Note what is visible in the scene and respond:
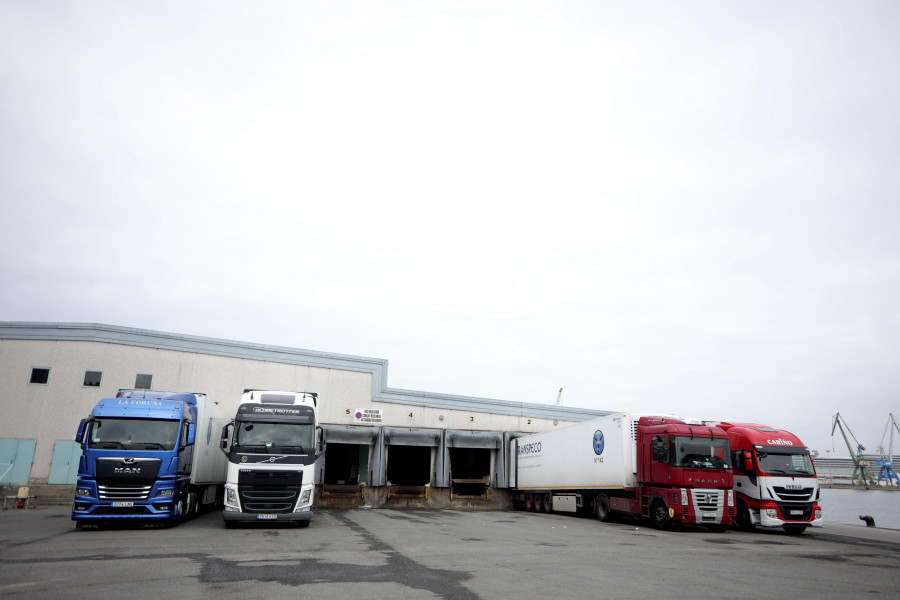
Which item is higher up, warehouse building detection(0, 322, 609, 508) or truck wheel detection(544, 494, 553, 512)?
warehouse building detection(0, 322, 609, 508)

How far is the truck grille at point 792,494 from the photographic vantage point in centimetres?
1816

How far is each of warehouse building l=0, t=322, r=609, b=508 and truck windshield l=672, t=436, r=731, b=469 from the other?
50.5ft

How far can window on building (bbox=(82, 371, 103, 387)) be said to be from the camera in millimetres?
26625

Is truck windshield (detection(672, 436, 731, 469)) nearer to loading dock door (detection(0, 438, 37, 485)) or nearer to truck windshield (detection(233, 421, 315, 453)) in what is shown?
truck windshield (detection(233, 421, 315, 453))

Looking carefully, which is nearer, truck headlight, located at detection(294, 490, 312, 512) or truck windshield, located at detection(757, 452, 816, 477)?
truck headlight, located at detection(294, 490, 312, 512)

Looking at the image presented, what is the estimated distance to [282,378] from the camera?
97.2ft

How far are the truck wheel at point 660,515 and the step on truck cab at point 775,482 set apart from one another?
275cm

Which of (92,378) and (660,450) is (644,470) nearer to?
(660,450)

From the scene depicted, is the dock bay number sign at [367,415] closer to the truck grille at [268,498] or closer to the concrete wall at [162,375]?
the concrete wall at [162,375]

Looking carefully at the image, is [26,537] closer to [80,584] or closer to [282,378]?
[80,584]

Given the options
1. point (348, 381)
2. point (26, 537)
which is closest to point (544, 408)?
point (348, 381)

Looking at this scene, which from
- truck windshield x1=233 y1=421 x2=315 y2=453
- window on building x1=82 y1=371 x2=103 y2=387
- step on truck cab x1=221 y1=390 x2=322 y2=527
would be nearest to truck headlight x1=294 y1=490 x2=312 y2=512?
step on truck cab x1=221 y1=390 x2=322 y2=527

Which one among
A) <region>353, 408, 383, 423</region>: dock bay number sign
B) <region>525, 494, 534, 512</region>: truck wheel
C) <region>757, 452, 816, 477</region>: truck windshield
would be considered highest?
<region>353, 408, 383, 423</region>: dock bay number sign

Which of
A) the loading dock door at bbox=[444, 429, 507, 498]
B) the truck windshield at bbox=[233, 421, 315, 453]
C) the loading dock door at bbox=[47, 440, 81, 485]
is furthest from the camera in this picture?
the loading dock door at bbox=[444, 429, 507, 498]
